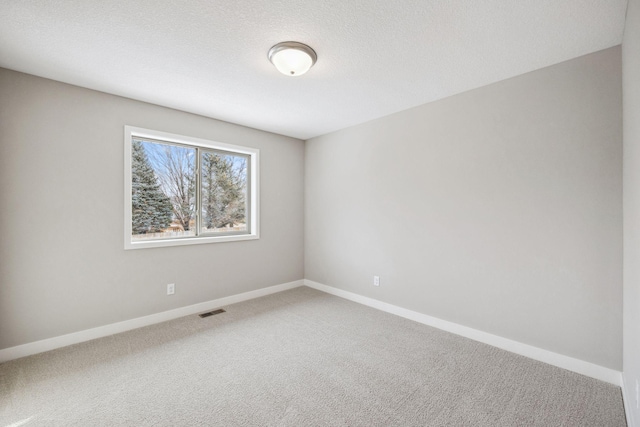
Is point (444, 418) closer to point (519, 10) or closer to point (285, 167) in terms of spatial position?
point (519, 10)

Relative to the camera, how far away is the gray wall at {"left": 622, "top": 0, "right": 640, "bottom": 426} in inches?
57.3

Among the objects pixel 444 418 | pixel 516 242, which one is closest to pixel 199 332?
pixel 444 418

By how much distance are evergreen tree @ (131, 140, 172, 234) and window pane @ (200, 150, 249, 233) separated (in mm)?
515

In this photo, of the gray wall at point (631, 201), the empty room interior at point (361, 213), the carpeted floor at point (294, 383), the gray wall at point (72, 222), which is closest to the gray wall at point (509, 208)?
the empty room interior at point (361, 213)

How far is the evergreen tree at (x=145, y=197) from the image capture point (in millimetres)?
3162

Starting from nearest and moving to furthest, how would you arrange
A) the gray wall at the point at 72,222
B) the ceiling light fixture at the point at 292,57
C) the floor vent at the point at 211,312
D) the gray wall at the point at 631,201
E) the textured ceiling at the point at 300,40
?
the gray wall at the point at 631,201 → the textured ceiling at the point at 300,40 → the ceiling light fixture at the point at 292,57 → the gray wall at the point at 72,222 → the floor vent at the point at 211,312

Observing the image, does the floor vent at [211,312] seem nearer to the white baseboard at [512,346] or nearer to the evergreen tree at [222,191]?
the evergreen tree at [222,191]

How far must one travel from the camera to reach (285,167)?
4449 millimetres

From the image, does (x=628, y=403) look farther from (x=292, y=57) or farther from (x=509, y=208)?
(x=292, y=57)

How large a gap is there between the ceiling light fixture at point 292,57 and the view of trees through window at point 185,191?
1998 mm

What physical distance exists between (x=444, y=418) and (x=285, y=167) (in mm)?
3638

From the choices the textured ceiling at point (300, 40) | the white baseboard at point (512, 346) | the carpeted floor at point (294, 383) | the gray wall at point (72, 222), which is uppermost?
the textured ceiling at point (300, 40)

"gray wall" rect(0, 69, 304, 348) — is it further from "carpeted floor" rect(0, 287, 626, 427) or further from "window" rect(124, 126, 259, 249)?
"carpeted floor" rect(0, 287, 626, 427)

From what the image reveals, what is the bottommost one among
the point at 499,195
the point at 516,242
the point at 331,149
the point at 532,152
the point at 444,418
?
the point at 444,418
